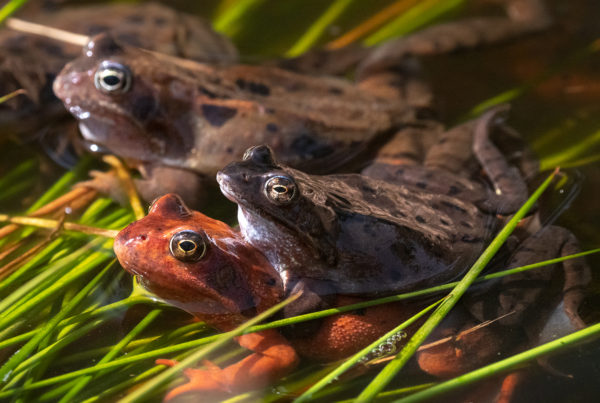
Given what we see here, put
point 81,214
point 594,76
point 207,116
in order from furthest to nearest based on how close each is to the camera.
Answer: point 594,76 < point 207,116 < point 81,214

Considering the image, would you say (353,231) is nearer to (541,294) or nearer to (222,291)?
(222,291)

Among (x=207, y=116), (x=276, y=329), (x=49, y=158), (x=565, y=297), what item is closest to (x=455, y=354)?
(x=565, y=297)

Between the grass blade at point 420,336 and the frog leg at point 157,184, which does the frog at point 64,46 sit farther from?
the grass blade at point 420,336

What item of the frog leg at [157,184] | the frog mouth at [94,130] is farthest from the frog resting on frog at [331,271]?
the frog mouth at [94,130]

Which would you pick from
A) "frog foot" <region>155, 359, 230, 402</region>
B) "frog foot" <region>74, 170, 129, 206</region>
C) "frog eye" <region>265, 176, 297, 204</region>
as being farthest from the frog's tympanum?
"frog foot" <region>74, 170, 129, 206</region>

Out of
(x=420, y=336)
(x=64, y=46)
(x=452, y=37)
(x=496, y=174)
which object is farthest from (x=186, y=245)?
(x=452, y=37)

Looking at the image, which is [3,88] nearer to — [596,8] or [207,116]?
[207,116]
